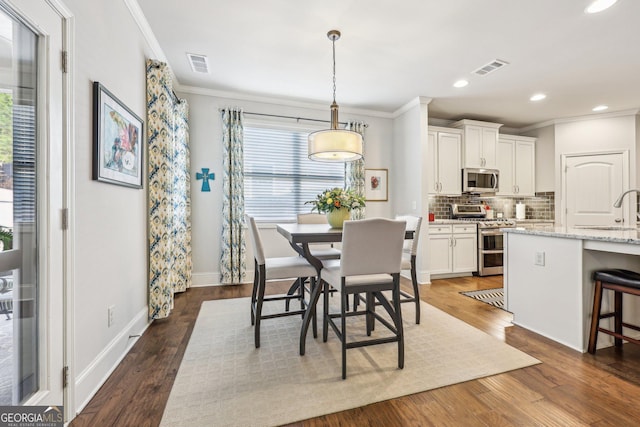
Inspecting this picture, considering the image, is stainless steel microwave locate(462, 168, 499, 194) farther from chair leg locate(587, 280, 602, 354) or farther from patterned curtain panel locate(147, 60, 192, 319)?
patterned curtain panel locate(147, 60, 192, 319)

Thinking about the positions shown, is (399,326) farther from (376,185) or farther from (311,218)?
(376,185)

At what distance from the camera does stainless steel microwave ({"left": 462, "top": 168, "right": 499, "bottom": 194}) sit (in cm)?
482

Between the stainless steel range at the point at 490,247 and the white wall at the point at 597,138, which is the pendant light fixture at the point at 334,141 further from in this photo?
the white wall at the point at 597,138

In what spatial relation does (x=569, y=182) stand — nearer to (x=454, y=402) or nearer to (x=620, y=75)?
(x=620, y=75)

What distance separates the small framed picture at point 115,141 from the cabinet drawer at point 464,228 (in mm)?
4321

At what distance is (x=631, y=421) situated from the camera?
1424 mm

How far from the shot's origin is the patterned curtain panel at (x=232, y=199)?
397cm

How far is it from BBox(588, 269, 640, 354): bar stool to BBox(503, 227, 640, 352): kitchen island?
49mm

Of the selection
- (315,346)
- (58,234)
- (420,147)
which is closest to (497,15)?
(420,147)

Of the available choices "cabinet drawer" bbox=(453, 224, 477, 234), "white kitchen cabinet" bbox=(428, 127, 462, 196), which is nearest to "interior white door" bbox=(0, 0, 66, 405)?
"white kitchen cabinet" bbox=(428, 127, 462, 196)

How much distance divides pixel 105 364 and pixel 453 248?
445 cm

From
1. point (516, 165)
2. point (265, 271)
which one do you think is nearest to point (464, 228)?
point (516, 165)

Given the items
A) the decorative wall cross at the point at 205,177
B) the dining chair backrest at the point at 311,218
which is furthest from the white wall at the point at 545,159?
the decorative wall cross at the point at 205,177

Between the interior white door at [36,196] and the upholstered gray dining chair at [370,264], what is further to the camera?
the upholstered gray dining chair at [370,264]
